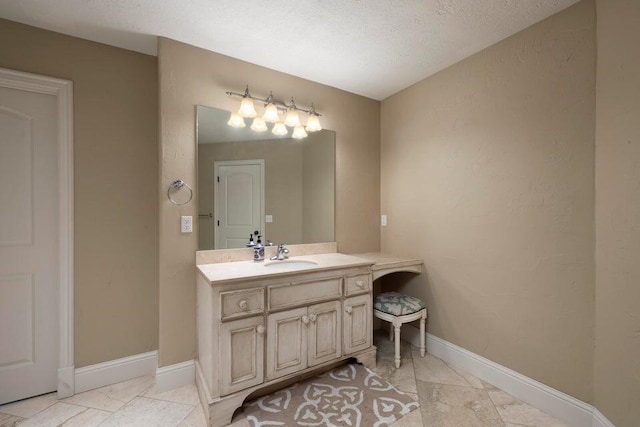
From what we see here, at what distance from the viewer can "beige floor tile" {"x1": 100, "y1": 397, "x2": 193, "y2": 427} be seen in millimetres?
1570

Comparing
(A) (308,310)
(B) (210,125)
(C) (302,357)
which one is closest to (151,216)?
(B) (210,125)

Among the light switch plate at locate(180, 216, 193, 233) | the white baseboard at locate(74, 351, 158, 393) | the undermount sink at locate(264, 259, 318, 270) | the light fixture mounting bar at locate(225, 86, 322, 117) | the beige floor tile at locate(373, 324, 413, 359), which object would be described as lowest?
the beige floor tile at locate(373, 324, 413, 359)

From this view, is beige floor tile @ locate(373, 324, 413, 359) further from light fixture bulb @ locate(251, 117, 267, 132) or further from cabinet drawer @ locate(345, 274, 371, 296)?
light fixture bulb @ locate(251, 117, 267, 132)

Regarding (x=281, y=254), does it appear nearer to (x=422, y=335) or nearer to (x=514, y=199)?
(x=422, y=335)

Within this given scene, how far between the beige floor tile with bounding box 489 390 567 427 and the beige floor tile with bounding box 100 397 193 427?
6.32ft

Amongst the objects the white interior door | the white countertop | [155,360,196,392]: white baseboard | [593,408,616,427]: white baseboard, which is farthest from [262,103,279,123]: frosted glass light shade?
[593,408,616,427]: white baseboard

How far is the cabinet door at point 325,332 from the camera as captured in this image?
6.10ft

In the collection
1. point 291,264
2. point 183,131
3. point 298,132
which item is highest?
point 298,132

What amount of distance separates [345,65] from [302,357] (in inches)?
87.4

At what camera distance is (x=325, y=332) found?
1.92 metres

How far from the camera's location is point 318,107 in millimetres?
2529

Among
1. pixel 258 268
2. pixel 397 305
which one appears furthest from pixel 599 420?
pixel 258 268

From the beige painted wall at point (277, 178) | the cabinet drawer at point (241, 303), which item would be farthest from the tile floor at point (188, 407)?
the beige painted wall at point (277, 178)

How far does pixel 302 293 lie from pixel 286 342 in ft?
1.05
